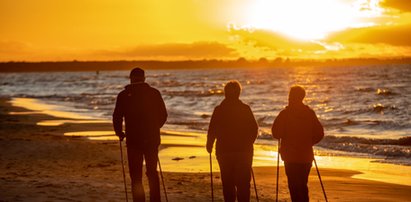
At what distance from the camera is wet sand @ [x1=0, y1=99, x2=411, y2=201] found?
10.6 m

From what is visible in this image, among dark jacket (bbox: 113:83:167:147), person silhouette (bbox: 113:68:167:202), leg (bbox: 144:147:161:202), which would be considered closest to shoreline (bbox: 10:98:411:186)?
leg (bbox: 144:147:161:202)

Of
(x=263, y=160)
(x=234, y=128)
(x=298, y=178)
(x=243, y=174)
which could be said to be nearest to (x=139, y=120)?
(x=234, y=128)

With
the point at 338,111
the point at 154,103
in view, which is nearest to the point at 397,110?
the point at 338,111

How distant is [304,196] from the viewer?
836 centimetres

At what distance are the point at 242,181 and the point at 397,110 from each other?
35.1 metres

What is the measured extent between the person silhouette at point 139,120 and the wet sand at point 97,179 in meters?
1.80

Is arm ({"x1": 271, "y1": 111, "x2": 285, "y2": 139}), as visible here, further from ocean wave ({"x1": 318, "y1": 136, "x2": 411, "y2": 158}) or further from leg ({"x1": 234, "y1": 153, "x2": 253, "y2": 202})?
ocean wave ({"x1": 318, "y1": 136, "x2": 411, "y2": 158})

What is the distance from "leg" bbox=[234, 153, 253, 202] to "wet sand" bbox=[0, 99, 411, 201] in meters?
2.59

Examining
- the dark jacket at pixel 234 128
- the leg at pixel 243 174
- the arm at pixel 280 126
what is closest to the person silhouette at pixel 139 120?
the dark jacket at pixel 234 128

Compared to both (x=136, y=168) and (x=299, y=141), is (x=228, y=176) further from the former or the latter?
(x=136, y=168)

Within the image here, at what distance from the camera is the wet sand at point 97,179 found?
34.7 feet

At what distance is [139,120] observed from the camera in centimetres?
857

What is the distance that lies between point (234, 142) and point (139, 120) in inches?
54.2

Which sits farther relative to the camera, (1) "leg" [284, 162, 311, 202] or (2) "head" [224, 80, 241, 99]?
(1) "leg" [284, 162, 311, 202]
